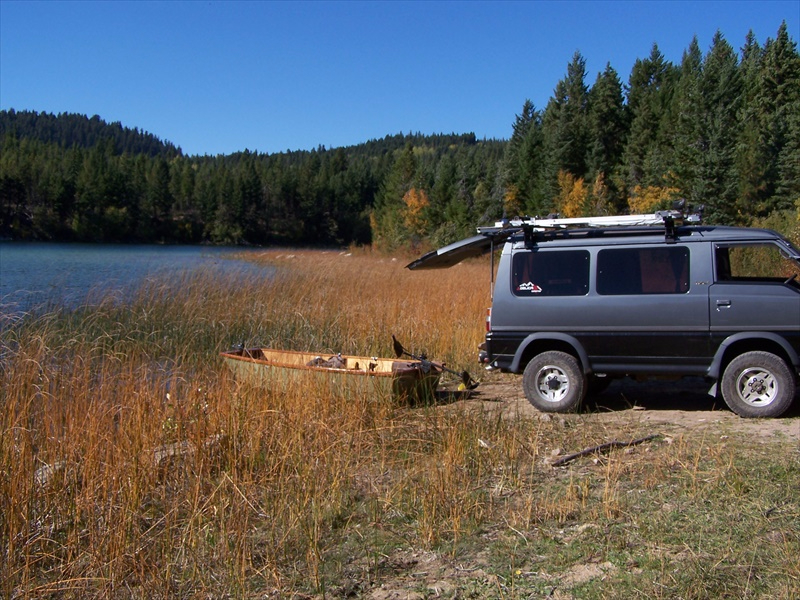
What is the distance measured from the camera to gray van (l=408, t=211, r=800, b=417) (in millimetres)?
8688

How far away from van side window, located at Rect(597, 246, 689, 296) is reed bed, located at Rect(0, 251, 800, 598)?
162 cm

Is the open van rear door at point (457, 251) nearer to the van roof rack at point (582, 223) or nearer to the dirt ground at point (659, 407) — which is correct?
the van roof rack at point (582, 223)

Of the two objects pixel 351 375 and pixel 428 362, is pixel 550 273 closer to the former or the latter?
pixel 428 362

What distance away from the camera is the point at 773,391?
341 inches

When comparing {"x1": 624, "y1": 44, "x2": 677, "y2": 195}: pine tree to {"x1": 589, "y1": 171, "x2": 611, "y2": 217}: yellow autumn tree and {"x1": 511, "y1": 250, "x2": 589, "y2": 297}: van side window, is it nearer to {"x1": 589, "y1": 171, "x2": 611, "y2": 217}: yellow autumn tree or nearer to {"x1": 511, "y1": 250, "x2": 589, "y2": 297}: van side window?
{"x1": 589, "y1": 171, "x2": 611, "y2": 217}: yellow autumn tree

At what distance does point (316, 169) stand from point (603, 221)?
144m

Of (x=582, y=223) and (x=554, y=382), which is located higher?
(x=582, y=223)

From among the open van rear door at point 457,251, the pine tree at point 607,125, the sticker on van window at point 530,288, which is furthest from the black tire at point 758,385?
the pine tree at point 607,125

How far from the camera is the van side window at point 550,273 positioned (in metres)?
9.38

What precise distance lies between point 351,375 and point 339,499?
3609mm

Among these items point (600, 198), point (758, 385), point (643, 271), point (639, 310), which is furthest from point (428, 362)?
point (600, 198)

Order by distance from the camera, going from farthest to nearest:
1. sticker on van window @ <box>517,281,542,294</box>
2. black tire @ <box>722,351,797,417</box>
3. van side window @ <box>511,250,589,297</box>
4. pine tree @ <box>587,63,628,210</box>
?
pine tree @ <box>587,63,628,210</box>
sticker on van window @ <box>517,281,542,294</box>
van side window @ <box>511,250,589,297</box>
black tire @ <box>722,351,797,417</box>

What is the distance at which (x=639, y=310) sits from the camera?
909 centimetres

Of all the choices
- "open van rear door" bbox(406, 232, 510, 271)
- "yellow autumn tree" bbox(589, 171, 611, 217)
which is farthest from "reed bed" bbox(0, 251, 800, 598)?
"yellow autumn tree" bbox(589, 171, 611, 217)
